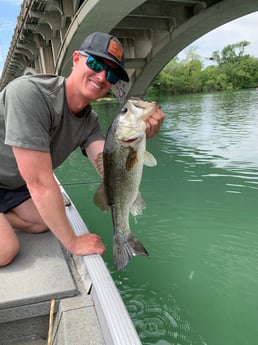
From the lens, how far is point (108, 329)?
72.1 inches

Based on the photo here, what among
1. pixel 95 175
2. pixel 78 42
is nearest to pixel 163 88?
pixel 78 42

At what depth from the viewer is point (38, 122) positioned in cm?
235

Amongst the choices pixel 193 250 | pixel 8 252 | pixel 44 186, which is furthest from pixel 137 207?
pixel 193 250

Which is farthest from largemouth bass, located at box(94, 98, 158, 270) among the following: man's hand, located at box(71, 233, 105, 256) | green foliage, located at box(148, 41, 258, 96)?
green foliage, located at box(148, 41, 258, 96)

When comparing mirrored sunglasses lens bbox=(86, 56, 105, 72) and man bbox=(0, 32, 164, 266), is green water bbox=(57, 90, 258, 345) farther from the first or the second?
mirrored sunglasses lens bbox=(86, 56, 105, 72)

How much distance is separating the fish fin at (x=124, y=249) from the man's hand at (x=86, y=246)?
13 centimetres

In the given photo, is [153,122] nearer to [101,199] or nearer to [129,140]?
[129,140]

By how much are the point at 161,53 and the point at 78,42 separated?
183 inches

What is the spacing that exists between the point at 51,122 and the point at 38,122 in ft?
0.76

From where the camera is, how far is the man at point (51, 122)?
7.50 ft

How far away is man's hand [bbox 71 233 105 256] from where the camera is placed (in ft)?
8.38

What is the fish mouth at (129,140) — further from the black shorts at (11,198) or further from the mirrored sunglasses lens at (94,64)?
the black shorts at (11,198)

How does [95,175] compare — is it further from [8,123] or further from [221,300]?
[8,123]

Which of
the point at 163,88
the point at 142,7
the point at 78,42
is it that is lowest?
the point at 163,88
